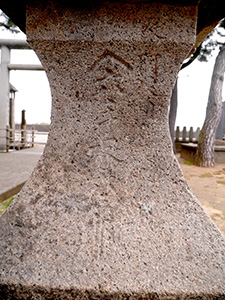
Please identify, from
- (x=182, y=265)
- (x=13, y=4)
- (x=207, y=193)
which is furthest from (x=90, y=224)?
(x=207, y=193)

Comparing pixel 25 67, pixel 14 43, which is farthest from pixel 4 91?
pixel 14 43

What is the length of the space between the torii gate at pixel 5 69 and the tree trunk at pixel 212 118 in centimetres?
465

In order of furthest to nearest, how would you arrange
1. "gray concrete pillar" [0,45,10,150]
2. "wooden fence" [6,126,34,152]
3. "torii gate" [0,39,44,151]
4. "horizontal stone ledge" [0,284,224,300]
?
"wooden fence" [6,126,34,152], "gray concrete pillar" [0,45,10,150], "torii gate" [0,39,44,151], "horizontal stone ledge" [0,284,224,300]

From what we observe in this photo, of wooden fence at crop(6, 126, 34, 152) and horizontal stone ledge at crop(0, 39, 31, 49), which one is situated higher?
horizontal stone ledge at crop(0, 39, 31, 49)

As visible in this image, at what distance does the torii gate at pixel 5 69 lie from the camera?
641cm

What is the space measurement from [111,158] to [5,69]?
680 centimetres

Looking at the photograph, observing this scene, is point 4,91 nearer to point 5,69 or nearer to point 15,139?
point 5,69

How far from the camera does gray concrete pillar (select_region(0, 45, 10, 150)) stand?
6.55m

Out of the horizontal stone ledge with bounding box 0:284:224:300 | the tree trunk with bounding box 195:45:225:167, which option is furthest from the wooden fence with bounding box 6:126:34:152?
the horizontal stone ledge with bounding box 0:284:224:300

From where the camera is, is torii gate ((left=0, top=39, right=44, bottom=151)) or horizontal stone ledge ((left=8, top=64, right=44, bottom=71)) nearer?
horizontal stone ledge ((left=8, top=64, right=44, bottom=71))

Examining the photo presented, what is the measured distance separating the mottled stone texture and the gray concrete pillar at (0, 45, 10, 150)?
6.41 m

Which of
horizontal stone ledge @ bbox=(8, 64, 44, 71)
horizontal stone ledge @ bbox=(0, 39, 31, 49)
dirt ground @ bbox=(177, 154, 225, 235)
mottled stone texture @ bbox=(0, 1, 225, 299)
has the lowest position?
dirt ground @ bbox=(177, 154, 225, 235)

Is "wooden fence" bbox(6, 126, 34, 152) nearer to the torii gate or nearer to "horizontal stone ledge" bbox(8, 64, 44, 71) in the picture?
the torii gate

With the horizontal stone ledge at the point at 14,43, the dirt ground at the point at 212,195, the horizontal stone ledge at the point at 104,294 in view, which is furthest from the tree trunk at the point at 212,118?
the horizontal stone ledge at the point at 104,294
